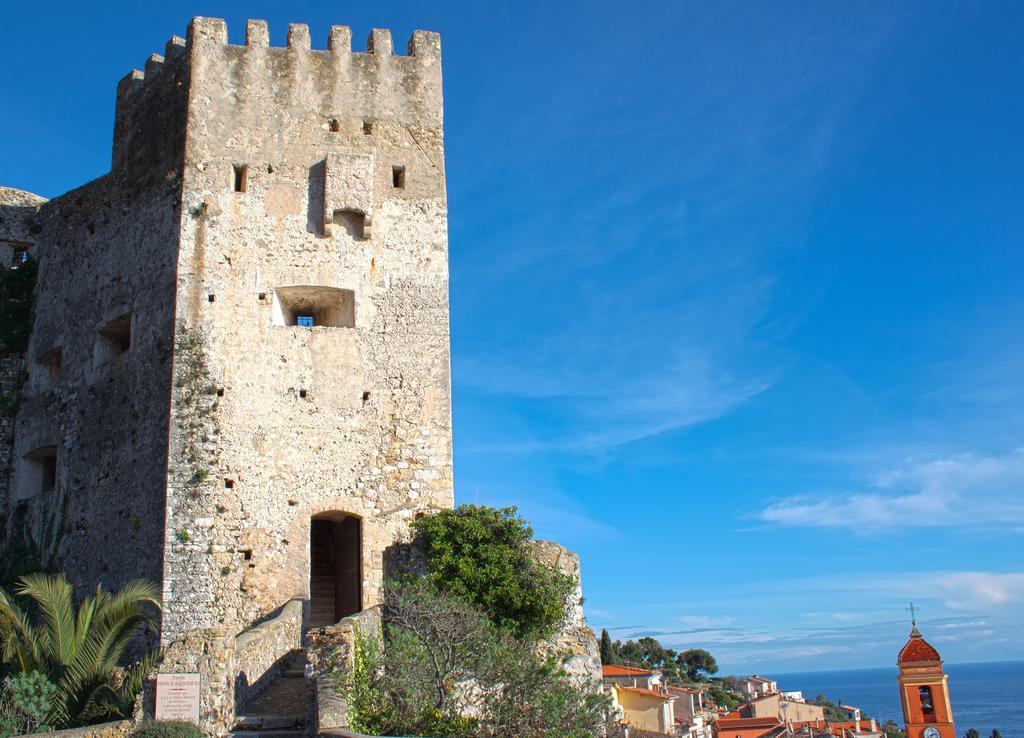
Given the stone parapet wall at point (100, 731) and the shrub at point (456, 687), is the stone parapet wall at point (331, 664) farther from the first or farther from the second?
the stone parapet wall at point (100, 731)

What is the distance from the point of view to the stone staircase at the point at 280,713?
33.9ft

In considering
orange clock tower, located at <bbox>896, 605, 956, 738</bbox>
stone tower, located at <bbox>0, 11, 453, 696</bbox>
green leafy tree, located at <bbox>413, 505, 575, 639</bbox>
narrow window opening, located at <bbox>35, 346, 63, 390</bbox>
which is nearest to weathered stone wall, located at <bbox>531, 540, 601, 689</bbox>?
green leafy tree, located at <bbox>413, 505, 575, 639</bbox>

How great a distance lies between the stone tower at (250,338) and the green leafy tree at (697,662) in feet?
169

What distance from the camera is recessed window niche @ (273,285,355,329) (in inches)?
616

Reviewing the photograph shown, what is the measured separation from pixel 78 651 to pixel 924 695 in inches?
1114

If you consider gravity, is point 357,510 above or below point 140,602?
above

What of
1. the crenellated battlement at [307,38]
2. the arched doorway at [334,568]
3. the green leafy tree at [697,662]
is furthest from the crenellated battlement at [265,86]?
the green leafy tree at [697,662]

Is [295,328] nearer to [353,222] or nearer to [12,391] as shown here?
[353,222]

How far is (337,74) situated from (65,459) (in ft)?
27.2

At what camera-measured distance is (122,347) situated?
17.2 m

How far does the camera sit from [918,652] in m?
32.2

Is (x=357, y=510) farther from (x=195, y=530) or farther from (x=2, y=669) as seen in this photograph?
(x=2, y=669)

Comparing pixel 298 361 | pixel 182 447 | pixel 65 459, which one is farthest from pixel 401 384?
pixel 65 459

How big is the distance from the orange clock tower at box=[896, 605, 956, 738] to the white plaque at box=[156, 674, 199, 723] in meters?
27.3
